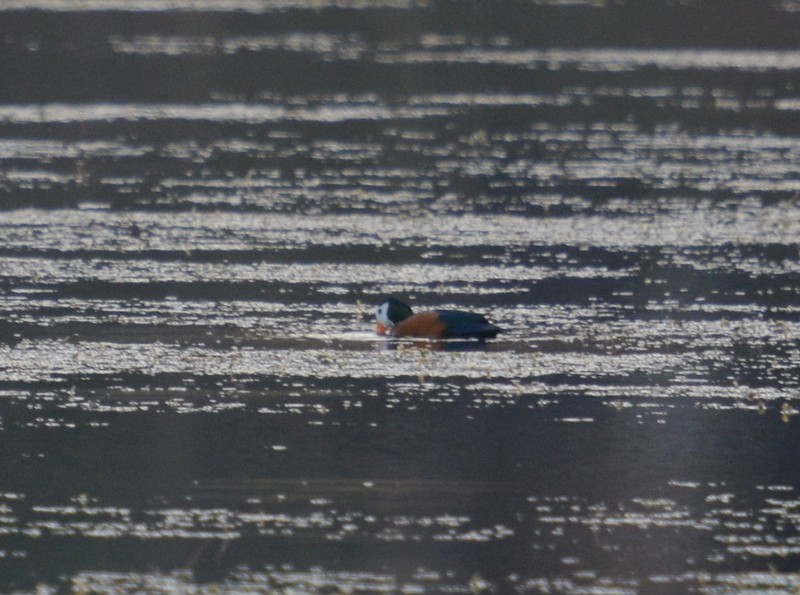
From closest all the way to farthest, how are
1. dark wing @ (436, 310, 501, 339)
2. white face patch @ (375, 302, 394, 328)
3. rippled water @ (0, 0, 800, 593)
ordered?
rippled water @ (0, 0, 800, 593), dark wing @ (436, 310, 501, 339), white face patch @ (375, 302, 394, 328)

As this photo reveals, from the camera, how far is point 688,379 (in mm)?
9062

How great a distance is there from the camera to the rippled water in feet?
21.6

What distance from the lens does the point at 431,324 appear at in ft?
32.8

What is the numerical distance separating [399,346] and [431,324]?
0.74ft

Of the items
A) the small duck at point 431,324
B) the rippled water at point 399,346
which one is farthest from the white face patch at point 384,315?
the rippled water at point 399,346

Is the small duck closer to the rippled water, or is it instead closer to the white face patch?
the white face patch

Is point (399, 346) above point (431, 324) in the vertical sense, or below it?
below

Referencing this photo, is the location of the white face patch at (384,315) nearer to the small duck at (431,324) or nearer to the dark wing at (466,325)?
the small duck at (431,324)

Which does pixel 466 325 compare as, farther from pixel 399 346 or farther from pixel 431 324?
pixel 399 346

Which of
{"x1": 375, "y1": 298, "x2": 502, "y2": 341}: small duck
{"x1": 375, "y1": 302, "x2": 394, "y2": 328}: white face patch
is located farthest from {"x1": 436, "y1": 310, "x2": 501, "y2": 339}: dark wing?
{"x1": 375, "y1": 302, "x2": 394, "y2": 328}: white face patch

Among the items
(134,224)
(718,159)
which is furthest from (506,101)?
(134,224)

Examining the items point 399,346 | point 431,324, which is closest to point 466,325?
point 431,324

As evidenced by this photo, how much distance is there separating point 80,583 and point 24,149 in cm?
1290

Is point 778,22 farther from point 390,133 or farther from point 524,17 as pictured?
point 390,133
